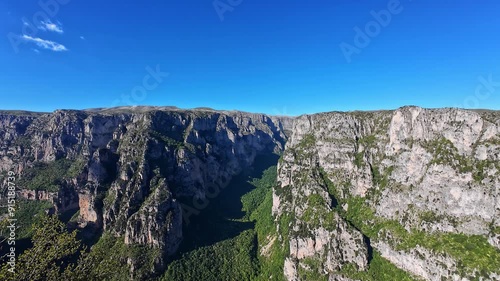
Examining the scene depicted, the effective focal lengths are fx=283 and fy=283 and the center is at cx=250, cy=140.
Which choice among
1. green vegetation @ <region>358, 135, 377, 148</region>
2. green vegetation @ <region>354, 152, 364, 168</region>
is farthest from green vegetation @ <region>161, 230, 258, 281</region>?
green vegetation @ <region>358, 135, 377, 148</region>

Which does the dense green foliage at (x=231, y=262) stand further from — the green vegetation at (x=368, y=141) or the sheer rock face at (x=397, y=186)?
the green vegetation at (x=368, y=141)

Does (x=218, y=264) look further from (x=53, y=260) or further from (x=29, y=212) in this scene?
(x=29, y=212)

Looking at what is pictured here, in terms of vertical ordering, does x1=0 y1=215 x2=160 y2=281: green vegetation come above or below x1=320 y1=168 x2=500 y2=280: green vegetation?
above

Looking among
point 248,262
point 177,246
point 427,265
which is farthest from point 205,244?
point 427,265

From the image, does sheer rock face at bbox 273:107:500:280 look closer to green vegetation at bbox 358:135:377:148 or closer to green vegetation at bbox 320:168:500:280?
green vegetation at bbox 358:135:377:148

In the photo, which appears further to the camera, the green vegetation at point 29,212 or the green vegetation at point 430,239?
the green vegetation at point 29,212

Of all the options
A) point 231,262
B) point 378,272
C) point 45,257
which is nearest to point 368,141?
point 378,272

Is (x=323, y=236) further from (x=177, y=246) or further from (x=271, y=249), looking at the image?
(x=177, y=246)

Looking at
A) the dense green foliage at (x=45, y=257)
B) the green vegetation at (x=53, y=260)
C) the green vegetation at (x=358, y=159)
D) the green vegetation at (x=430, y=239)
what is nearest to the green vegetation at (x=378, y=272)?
the green vegetation at (x=430, y=239)
